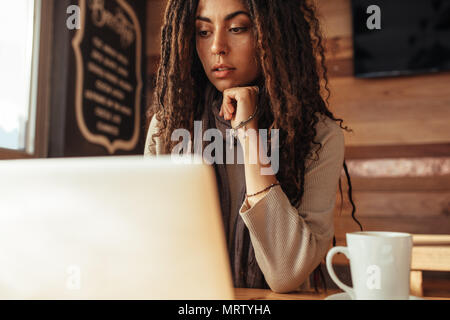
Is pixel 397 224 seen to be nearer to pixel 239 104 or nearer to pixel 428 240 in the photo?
pixel 428 240

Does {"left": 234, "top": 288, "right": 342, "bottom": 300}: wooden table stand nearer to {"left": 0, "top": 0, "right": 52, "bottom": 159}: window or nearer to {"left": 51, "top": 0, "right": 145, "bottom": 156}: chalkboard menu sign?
{"left": 0, "top": 0, "right": 52, "bottom": 159}: window

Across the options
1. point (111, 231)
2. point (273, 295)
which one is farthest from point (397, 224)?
point (111, 231)

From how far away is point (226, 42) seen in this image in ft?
3.14

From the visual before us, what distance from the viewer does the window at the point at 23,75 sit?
1621 millimetres

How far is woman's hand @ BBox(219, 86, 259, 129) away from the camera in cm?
90

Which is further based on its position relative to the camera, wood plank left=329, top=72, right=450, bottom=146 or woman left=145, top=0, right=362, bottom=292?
wood plank left=329, top=72, right=450, bottom=146

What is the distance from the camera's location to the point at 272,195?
748 mm

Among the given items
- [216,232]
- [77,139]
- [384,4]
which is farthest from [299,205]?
[384,4]

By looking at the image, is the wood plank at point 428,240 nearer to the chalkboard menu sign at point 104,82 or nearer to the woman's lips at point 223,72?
the woman's lips at point 223,72

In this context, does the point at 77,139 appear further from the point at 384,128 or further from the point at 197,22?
the point at 384,128

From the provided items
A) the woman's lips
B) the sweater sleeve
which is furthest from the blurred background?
the sweater sleeve

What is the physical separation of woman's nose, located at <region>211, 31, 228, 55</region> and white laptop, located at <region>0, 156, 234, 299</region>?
0.67 m

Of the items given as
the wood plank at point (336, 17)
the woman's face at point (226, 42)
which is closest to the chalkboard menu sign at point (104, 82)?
the woman's face at point (226, 42)

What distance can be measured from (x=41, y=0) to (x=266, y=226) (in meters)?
1.63
